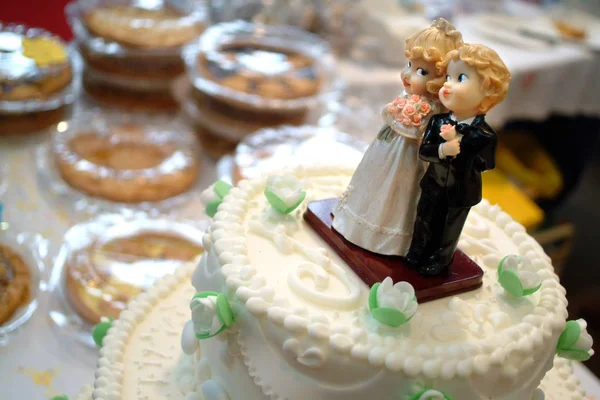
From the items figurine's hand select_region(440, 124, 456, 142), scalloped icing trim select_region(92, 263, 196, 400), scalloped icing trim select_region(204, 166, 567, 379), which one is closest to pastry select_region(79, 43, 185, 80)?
scalloped icing trim select_region(92, 263, 196, 400)

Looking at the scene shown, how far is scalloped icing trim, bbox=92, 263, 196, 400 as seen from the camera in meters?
1.25

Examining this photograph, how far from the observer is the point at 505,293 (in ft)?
3.96

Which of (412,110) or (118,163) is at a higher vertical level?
(412,110)

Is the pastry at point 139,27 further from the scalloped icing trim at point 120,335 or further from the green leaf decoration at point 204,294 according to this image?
the green leaf decoration at point 204,294

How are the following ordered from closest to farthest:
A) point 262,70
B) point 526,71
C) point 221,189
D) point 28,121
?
point 221,189 < point 28,121 < point 262,70 < point 526,71

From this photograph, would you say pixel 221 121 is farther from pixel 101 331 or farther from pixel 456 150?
pixel 456 150

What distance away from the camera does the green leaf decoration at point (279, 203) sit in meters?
1.28

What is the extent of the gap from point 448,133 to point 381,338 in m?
0.37

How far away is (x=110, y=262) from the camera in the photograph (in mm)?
1854

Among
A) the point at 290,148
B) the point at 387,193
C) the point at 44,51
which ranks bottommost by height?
the point at 290,148

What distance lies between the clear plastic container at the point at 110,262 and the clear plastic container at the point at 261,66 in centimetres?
63

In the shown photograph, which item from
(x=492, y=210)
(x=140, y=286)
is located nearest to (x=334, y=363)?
(x=492, y=210)

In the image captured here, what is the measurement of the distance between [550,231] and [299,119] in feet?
5.78

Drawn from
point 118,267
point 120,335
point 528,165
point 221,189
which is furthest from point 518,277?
point 528,165
